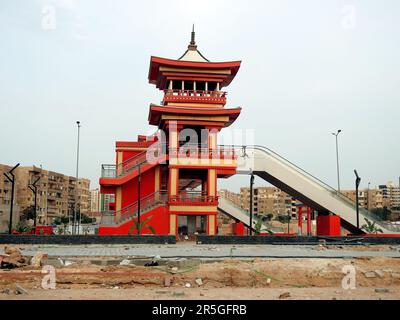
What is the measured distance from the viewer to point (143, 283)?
44.4 feet

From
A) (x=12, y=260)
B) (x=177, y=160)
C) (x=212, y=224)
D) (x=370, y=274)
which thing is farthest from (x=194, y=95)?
(x=370, y=274)

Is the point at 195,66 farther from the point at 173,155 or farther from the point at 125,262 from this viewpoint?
the point at 125,262

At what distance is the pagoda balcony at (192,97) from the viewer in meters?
36.8

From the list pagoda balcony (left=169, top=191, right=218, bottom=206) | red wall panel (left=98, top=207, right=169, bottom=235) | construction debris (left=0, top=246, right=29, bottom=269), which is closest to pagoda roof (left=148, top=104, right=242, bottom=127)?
pagoda balcony (left=169, top=191, right=218, bottom=206)

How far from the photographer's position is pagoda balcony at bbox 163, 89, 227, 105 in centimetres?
3675

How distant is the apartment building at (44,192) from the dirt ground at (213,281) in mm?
82725

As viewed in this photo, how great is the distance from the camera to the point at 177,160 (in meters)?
34.5

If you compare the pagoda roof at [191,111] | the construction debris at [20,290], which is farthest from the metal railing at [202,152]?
the construction debris at [20,290]

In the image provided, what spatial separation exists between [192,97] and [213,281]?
80.6ft

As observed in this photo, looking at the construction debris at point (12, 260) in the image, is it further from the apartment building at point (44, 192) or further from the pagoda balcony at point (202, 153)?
the apartment building at point (44, 192)
